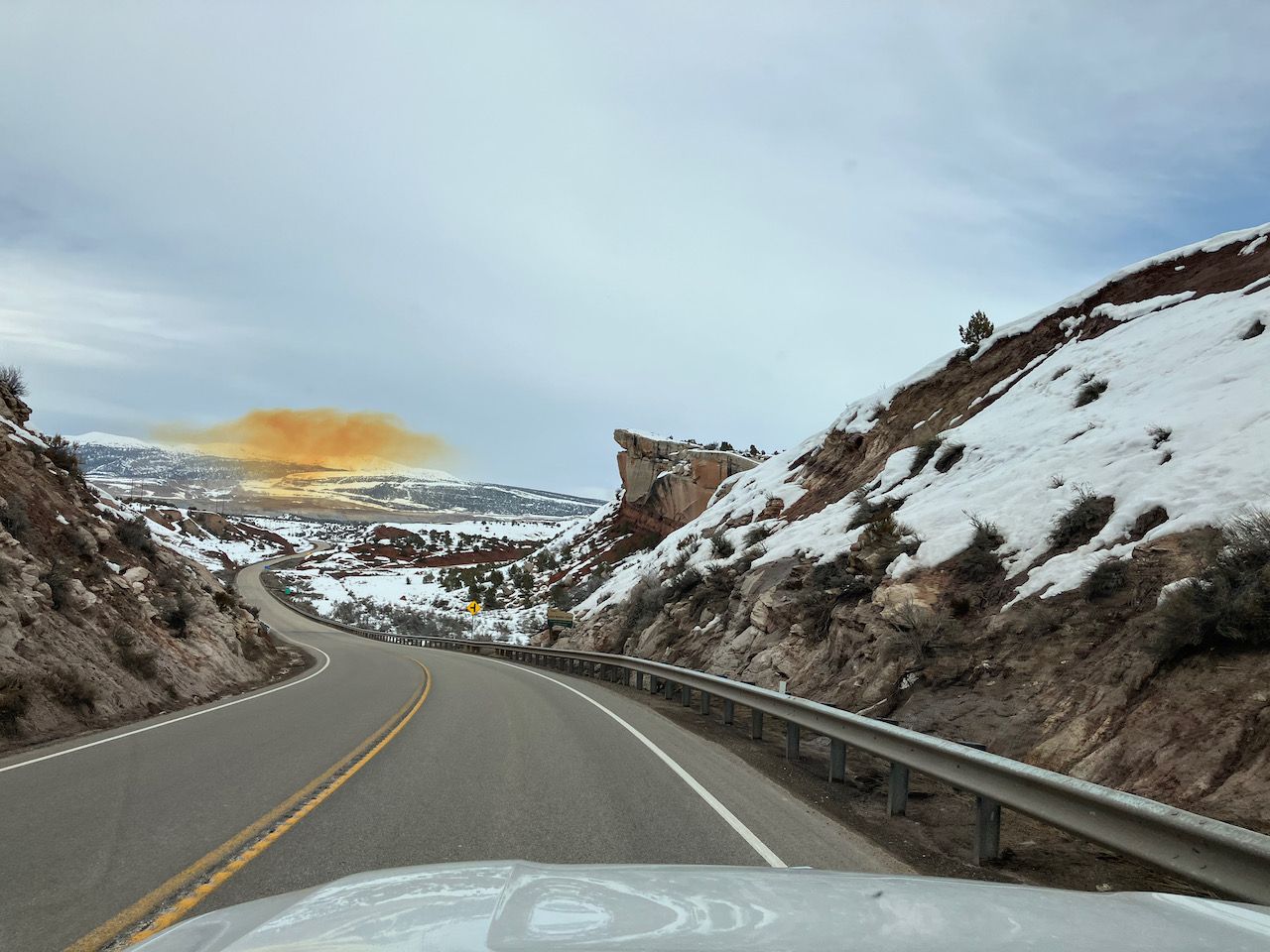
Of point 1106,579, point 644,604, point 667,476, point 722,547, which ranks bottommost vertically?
point 644,604

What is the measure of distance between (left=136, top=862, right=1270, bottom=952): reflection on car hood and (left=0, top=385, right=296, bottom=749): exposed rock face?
10526 millimetres

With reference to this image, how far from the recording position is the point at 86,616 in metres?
15.6

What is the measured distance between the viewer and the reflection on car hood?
8.88 ft

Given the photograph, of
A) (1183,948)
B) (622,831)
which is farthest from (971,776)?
(1183,948)

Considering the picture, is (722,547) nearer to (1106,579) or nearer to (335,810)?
(1106,579)

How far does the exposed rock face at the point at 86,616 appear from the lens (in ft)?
41.7

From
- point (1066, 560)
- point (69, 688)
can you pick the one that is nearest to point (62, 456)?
point (69, 688)

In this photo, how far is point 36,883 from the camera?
509cm

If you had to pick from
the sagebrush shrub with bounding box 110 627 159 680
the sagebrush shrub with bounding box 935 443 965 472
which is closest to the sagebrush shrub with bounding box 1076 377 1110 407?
the sagebrush shrub with bounding box 935 443 965 472

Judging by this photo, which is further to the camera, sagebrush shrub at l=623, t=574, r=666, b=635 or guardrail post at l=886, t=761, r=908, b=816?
sagebrush shrub at l=623, t=574, r=666, b=635

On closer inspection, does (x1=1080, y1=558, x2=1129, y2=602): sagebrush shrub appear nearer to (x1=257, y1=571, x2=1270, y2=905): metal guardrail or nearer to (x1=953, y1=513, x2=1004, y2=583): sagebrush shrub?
(x1=953, y1=513, x2=1004, y2=583): sagebrush shrub

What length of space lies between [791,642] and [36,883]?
1252 centimetres

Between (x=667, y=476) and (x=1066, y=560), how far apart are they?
52517mm

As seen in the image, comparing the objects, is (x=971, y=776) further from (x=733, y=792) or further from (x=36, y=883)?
(x=36, y=883)
